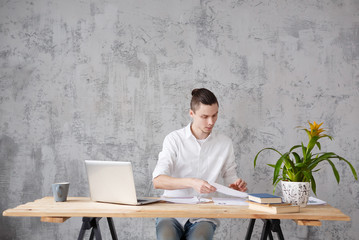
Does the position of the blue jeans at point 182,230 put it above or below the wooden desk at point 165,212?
Result: below

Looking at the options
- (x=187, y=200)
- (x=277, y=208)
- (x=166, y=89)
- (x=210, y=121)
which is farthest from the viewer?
(x=166, y=89)

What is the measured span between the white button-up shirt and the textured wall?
A: 1.60 ft

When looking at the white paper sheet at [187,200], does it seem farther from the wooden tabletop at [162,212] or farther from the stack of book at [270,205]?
the stack of book at [270,205]

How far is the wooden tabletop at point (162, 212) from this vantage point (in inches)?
69.1

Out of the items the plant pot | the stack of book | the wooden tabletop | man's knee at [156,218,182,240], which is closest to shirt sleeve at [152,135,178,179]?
man's knee at [156,218,182,240]

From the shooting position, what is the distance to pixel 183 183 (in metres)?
2.15

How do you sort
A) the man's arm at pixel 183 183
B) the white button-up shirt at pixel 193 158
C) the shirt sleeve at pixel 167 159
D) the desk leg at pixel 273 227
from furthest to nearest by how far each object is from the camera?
the white button-up shirt at pixel 193 158, the shirt sleeve at pixel 167 159, the man's arm at pixel 183 183, the desk leg at pixel 273 227

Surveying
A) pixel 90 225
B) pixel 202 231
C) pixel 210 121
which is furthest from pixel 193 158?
pixel 90 225

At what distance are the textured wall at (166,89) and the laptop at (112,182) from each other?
1.00 metres

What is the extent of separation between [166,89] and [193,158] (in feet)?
2.56

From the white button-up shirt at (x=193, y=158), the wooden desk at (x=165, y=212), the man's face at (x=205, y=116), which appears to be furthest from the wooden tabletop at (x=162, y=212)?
the man's face at (x=205, y=116)

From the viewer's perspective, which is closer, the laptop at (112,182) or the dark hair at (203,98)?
the laptop at (112,182)

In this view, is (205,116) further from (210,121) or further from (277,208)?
(277,208)

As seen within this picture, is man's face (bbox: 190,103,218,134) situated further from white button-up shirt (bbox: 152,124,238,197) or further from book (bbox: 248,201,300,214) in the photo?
book (bbox: 248,201,300,214)
